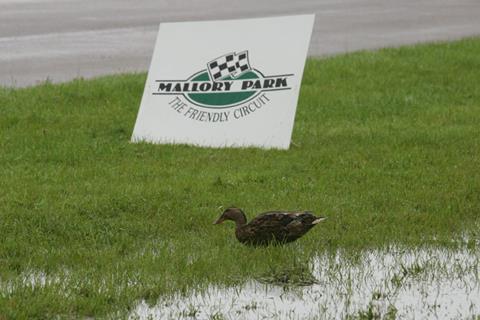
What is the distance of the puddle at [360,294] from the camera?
587 cm

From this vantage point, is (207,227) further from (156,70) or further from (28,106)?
(28,106)

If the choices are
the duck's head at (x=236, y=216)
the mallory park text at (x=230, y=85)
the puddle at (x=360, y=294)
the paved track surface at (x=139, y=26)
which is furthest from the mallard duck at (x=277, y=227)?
the paved track surface at (x=139, y=26)

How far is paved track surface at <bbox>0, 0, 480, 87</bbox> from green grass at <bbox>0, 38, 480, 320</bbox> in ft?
5.36

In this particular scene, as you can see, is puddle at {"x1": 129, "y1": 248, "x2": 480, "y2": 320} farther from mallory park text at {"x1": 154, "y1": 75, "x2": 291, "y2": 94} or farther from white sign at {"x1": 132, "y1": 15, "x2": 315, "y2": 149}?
mallory park text at {"x1": 154, "y1": 75, "x2": 291, "y2": 94}

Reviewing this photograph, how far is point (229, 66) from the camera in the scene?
33.1 ft

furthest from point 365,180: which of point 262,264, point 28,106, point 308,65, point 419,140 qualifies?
point 308,65

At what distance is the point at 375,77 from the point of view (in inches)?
509

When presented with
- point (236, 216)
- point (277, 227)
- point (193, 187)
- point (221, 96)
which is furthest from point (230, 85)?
point (277, 227)

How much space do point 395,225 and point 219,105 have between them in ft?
9.56

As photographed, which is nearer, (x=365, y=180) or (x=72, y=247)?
(x=72, y=247)

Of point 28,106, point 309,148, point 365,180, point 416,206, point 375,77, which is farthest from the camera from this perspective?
point 375,77

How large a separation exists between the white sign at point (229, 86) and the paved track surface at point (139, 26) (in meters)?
2.99

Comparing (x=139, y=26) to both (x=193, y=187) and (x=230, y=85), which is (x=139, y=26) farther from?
(x=193, y=187)

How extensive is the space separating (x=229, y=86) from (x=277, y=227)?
10.9 ft
